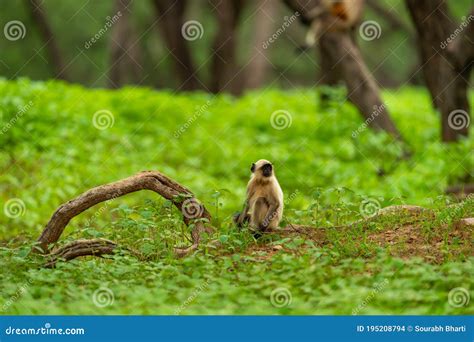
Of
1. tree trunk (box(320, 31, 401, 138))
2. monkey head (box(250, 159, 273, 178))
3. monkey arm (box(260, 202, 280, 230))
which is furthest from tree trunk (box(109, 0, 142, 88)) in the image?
monkey arm (box(260, 202, 280, 230))

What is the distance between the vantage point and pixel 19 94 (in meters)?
17.7

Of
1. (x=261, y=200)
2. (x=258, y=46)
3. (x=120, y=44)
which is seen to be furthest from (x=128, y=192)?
(x=258, y=46)

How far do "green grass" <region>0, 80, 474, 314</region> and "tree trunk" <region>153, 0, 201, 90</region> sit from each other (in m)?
4.12

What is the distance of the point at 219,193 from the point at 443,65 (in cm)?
762

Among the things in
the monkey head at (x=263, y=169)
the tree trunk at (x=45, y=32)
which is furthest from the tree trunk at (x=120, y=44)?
the monkey head at (x=263, y=169)

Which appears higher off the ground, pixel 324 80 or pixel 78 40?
pixel 78 40

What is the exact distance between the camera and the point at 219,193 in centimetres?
1001

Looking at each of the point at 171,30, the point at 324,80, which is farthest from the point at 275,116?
the point at 171,30

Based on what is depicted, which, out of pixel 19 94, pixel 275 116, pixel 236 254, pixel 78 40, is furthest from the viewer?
pixel 78 40

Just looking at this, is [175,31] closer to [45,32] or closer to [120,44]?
[120,44]

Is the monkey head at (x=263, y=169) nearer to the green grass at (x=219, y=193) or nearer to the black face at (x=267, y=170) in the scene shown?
the black face at (x=267, y=170)

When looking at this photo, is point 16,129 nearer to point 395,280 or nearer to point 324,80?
point 324,80

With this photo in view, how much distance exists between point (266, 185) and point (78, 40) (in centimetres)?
3162

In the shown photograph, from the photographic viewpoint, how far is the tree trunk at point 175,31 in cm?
2722
